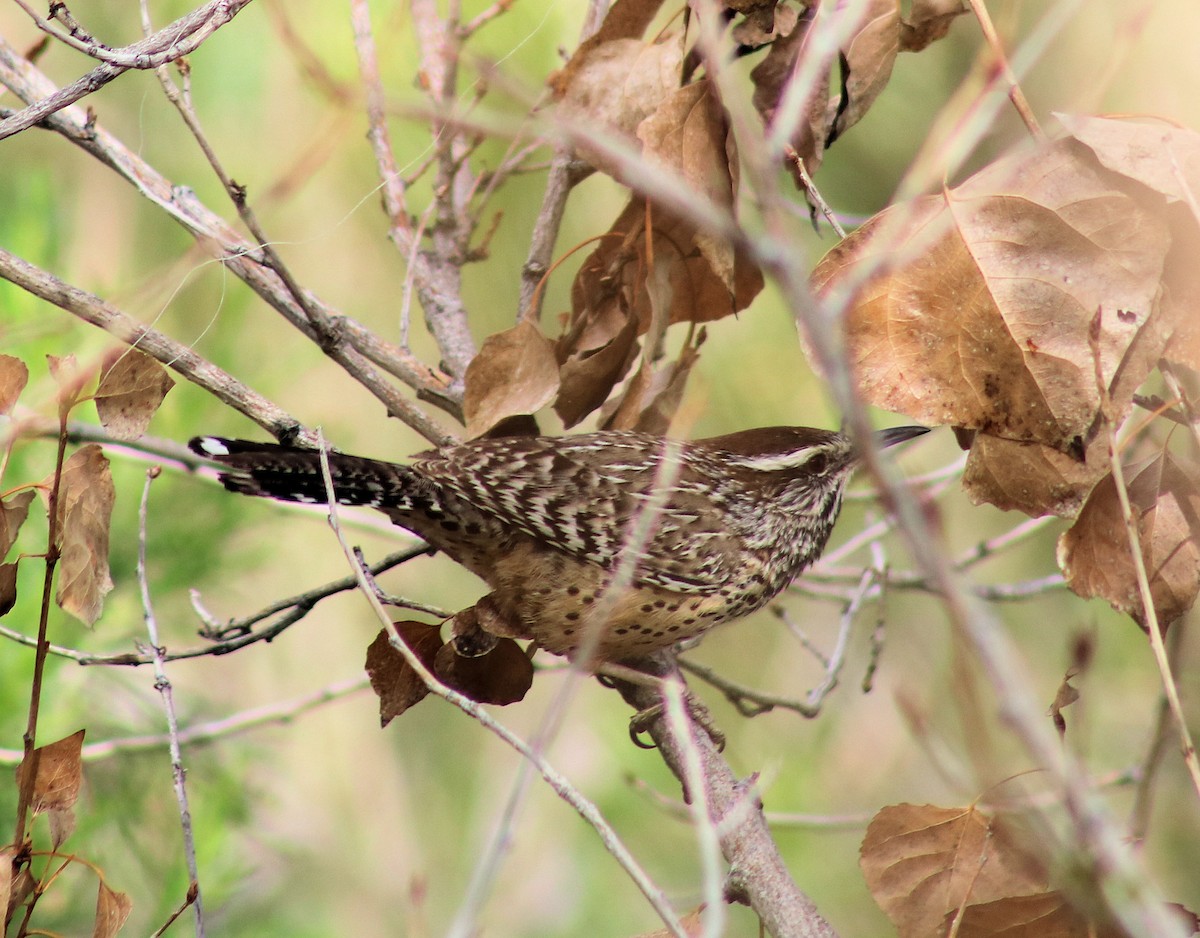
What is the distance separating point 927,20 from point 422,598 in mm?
3744

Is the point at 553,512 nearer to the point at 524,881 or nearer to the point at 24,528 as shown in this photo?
the point at 24,528

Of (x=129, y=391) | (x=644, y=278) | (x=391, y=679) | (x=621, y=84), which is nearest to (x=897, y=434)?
(x=644, y=278)

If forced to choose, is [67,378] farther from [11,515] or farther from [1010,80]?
[1010,80]

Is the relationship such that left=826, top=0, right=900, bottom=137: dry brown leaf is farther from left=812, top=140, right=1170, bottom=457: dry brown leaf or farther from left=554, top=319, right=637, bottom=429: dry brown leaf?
left=554, top=319, right=637, bottom=429: dry brown leaf

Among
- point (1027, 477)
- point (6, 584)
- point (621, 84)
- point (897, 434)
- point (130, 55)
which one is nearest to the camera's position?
point (130, 55)

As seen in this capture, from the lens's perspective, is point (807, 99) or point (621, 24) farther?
point (621, 24)

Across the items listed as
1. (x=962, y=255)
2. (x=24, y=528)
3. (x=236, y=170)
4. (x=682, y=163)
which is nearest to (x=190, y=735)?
(x=24, y=528)

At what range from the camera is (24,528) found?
2920 mm

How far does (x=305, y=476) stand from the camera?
2035 mm

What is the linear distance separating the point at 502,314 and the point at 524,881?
2463 mm

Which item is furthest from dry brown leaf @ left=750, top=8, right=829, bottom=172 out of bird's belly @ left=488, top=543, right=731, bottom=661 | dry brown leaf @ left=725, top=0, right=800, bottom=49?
bird's belly @ left=488, top=543, right=731, bottom=661

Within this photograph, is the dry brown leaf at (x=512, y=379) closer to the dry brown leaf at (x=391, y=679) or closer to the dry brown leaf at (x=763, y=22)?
the dry brown leaf at (x=391, y=679)

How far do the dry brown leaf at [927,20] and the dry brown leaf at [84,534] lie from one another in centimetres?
146

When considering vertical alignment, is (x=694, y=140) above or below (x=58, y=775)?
above
